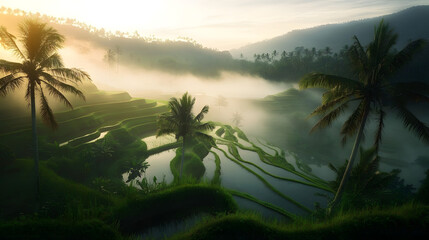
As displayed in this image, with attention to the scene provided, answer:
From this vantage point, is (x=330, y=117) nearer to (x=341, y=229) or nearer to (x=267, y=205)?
(x=341, y=229)

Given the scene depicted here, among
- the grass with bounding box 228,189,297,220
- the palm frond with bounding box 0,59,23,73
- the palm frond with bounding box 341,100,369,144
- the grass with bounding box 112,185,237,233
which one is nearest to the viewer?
the grass with bounding box 112,185,237,233

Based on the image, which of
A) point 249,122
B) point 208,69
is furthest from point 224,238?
point 208,69

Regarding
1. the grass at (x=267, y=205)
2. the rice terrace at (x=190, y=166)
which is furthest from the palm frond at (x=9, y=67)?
the grass at (x=267, y=205)

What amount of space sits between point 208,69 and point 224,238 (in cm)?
15358

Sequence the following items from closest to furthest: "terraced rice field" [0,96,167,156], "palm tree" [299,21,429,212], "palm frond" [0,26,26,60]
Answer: "palm tree" [299,21,429,212] → "palm frond" [0,26,26,60] → "terraced rice field" [0,96,167,156]

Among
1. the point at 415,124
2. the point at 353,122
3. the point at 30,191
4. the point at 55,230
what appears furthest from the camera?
the point at 30,191

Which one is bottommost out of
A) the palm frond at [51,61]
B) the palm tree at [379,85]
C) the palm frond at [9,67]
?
the palm tree at [379,85]

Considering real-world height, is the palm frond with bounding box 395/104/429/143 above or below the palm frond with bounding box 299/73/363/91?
below

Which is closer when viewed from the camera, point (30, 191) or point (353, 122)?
point (353, 122)

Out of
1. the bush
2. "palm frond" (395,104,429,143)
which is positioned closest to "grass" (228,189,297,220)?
"palm frond" (395,104,429,143)

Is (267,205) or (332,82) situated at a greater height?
(332,82)

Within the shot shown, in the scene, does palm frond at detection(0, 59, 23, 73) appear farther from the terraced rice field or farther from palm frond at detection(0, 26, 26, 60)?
the terraced rice field

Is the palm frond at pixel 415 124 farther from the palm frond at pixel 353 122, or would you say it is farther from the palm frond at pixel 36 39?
the palm frond at pixel 36 39

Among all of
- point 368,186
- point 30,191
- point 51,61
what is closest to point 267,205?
point 368,186
